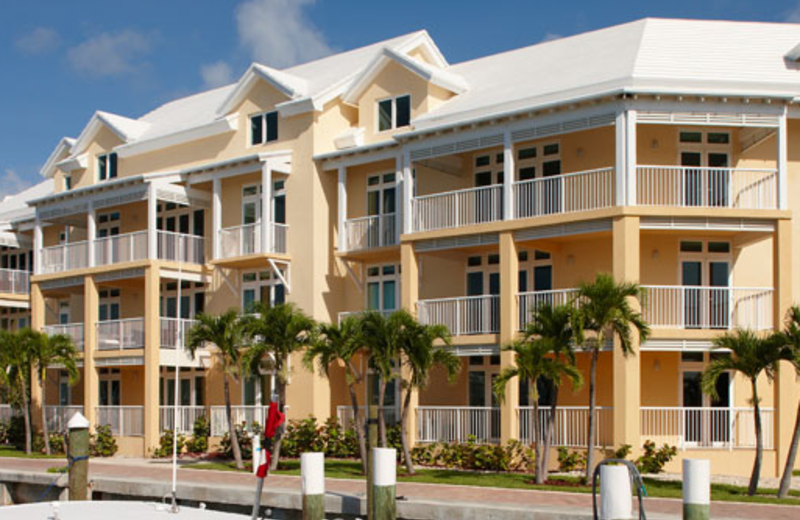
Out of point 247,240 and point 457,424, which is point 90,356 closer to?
point 247,240

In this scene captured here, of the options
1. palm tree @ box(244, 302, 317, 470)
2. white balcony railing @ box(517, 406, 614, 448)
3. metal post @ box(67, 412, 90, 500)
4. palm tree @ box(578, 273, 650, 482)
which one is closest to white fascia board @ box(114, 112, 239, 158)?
palm tree @ box(244, 302, 317, 470)

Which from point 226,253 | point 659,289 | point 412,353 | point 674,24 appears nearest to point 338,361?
point 226,253

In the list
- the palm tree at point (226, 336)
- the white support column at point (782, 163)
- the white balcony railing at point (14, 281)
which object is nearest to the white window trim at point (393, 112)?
the palm tree at point (226, 336)

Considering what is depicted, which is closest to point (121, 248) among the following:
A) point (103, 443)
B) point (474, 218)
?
point (103, 443)

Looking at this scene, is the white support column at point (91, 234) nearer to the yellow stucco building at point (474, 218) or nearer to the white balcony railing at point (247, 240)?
the yellow stucco building at point (474, 218)

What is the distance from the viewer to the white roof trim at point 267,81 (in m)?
34.6

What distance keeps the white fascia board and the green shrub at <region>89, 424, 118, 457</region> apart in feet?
32.7

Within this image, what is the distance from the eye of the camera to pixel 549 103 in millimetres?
26938

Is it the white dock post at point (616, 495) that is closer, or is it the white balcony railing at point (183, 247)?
the white dock post at point (616, 495)

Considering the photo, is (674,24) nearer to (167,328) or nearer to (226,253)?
(226,253)

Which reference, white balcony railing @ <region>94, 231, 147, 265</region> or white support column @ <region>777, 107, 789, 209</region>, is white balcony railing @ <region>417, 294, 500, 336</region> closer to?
white support column @ <region>777, 107, 789, 209</region>

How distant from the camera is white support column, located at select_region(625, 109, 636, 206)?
2583 centimetres

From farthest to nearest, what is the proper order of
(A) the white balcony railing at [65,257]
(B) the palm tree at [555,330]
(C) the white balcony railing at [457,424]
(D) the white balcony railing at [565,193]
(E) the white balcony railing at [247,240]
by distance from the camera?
(A) the white balcony railing at [65,257]
(E) the white balcony railing at [247,240]
(C) the white balcony railing at [457,424]
(D) the white balcony railing at [565,193]
(B) the palm tree at [555,330]

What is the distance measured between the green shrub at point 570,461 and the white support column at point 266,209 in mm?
11765
